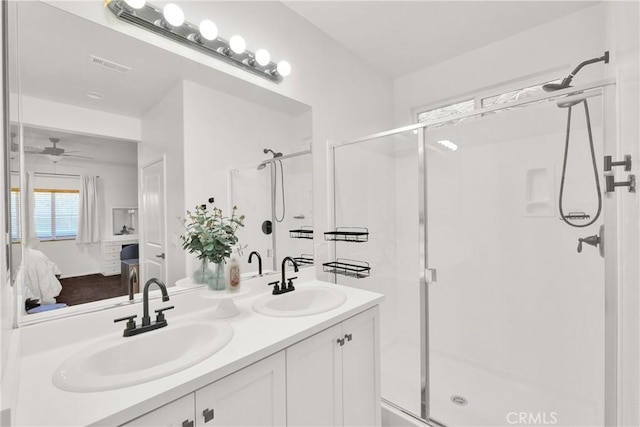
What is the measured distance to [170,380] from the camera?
820mm

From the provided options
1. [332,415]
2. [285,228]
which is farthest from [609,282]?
[285,228]

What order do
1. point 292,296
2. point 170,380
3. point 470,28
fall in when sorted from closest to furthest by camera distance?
point 170,380
point 292,296
point 470,28

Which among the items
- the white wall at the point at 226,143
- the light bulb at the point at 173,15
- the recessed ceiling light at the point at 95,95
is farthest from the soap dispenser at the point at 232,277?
the light bulb at the point at 173,15

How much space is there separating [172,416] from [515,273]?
7.46 ft

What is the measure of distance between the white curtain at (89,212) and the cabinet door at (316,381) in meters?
0.90

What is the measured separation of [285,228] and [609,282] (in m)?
1.67

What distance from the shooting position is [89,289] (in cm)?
115

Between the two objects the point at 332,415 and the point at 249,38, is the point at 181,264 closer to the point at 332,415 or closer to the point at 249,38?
the point at 332,415

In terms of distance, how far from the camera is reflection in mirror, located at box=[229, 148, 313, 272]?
1711mm

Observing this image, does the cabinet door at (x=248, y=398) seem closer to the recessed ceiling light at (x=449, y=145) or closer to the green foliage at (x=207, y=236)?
the green foliage at (x=207, y=236)

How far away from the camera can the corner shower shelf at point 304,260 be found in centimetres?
202

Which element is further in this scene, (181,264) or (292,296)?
(292,296)

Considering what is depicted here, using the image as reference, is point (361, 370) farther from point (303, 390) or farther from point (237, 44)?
point (237, 44)

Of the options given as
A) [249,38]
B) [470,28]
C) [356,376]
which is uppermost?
[470,28]
